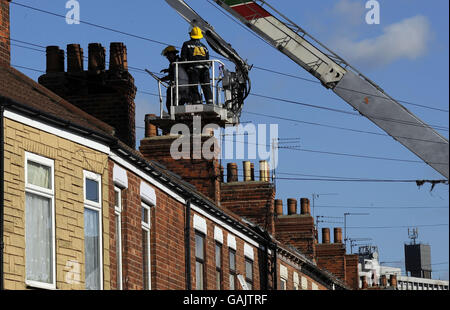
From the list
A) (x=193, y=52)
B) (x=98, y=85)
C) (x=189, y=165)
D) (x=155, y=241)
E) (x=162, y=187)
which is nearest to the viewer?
(x=155, y=241)

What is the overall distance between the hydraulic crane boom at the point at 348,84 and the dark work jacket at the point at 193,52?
442 centimetres

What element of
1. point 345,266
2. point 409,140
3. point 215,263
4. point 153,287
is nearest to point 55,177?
point 153,287

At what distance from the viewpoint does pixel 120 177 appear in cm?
2139

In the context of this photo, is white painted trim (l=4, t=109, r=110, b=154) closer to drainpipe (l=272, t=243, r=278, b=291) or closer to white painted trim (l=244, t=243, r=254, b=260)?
white painted trim (l=244, t=243, r=254, b=260)

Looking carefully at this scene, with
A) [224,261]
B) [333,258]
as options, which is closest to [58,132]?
[224,261]

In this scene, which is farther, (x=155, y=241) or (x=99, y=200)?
(x=155, y=241)

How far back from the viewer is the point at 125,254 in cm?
2166

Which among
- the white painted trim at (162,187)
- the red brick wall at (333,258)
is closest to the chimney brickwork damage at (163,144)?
the white painted trim at (162,187)

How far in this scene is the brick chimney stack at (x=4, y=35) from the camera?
72.2 ft

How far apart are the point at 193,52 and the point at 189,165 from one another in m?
6.42

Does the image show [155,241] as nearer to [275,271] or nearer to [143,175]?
[143,175]

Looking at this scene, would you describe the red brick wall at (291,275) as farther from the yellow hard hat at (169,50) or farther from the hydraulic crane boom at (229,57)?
the yellow hard hat at (169,50)
